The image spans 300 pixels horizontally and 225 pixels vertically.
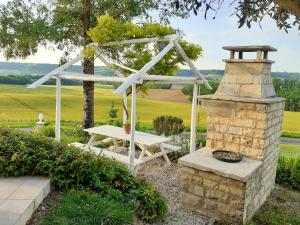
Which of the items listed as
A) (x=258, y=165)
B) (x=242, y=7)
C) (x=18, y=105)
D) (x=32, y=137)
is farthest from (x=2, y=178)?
(x=18, y=105)

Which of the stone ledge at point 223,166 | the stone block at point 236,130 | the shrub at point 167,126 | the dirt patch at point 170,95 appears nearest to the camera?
the stone ledge at point 223,166

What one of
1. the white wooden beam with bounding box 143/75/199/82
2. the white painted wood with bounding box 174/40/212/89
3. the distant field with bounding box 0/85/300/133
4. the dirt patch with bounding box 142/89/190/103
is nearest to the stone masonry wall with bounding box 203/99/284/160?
the white wooden beam with bounding box 143/75/199/82

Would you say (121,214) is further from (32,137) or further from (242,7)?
(242,7)

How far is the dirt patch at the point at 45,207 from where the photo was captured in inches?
137

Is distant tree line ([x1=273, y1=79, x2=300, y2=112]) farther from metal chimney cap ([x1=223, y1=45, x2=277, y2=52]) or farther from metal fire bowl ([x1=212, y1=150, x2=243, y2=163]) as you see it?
metal fire bowl ([x1=212, y1=150, x2=243, y2=163])

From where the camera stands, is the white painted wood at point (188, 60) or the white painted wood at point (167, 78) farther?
the white painted wood at point (188, 60)

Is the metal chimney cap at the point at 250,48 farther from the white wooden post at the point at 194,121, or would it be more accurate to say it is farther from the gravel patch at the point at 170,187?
the gravel patch at the point at 170,187

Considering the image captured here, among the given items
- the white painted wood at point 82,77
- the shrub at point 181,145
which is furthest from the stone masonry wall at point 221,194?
the white painted wood at point 82,77

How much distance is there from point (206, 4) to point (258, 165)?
358cm

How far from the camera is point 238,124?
235 inches

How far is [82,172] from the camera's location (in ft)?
14.4

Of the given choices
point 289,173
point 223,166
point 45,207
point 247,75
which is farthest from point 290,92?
point 45,207

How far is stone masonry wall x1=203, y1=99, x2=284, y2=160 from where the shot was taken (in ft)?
18.8

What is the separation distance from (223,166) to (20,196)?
3239 millimetres
